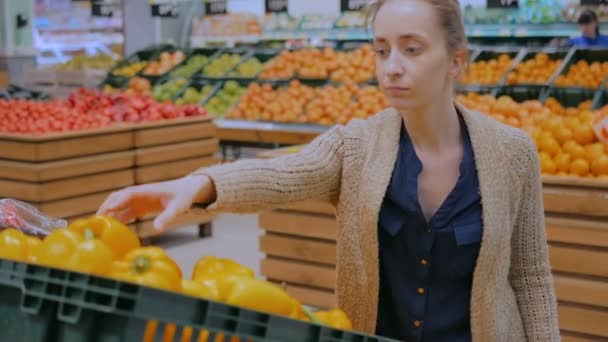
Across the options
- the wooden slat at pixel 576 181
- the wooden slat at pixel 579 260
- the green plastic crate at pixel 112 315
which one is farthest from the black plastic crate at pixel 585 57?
the green plastic crate at pixel 112 315

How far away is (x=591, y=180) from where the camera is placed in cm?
395

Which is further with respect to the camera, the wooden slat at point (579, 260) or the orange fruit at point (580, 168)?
the orange fruit at point (580, 168)

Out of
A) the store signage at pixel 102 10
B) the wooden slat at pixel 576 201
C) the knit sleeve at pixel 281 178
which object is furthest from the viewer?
the store signage at pixel 102 10

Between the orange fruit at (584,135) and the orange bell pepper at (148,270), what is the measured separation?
337cm

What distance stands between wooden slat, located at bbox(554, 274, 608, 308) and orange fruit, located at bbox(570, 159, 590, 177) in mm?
497

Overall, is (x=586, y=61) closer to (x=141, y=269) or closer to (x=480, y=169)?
(x=480, y=169)

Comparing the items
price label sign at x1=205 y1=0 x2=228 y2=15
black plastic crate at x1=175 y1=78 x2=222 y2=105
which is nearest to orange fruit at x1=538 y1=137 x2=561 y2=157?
black plastic crate at x1=175 y1=78 x2=222 y2=105

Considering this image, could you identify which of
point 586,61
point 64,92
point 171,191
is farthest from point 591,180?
point 64,92

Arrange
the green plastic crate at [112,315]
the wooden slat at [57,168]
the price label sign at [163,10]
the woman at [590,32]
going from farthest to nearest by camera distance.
A: the price label sign at [163,10]
the woman at [590,32]
the wooden slat at [57,168]
the green plastic crate at [112,315]

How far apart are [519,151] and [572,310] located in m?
2.32

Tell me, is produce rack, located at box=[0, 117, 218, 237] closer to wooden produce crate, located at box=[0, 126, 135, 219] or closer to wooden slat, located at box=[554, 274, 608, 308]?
wooden produce crate, located at box=[0, 126, 135, 219]

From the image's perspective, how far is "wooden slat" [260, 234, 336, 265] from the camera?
4.72 metres

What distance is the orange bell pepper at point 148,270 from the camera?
4.20 ft

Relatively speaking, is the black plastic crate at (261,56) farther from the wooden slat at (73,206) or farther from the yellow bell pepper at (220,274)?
the yellow bell pepper at (220,274)
